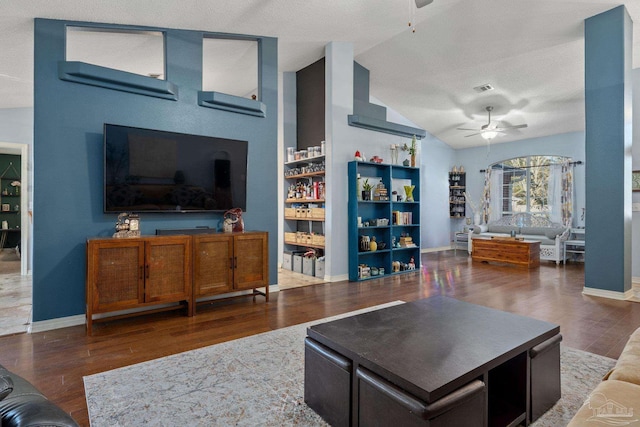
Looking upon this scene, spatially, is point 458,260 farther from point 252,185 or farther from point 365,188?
point 252,185

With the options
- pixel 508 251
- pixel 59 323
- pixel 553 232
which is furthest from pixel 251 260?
pixel 553 232

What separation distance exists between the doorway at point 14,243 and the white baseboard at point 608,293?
641cm

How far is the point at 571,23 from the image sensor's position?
4809mm

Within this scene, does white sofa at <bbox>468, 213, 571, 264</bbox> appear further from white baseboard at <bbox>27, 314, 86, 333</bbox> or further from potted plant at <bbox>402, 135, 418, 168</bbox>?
white baseboard at <bbox>27, 314, 86, 333</bbox>

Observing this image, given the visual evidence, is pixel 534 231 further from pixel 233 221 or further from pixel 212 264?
pixel 212 264

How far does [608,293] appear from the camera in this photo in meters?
4.51

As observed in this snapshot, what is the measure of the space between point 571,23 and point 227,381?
6.02 meters

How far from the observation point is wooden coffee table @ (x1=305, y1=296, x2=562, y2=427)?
1.42 metres

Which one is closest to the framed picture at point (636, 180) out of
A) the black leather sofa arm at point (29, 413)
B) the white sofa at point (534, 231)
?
the white sofa at point (534, 231)

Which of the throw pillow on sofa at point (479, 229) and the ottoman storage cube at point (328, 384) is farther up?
the throw pillow on sofa at point (479, 229)

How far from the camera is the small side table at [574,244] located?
287 inches

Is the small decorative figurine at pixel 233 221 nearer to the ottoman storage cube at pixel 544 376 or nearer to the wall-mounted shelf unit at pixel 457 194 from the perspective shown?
the ottoman storage cube at pixel 544 376

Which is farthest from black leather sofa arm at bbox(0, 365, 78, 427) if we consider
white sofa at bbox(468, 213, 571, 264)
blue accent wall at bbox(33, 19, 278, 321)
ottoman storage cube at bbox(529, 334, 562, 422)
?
white sofa at bbox(468, 213, 571, 264)

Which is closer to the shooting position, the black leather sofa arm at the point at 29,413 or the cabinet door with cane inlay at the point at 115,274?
the black leather sofa arm at the point at 29,413
